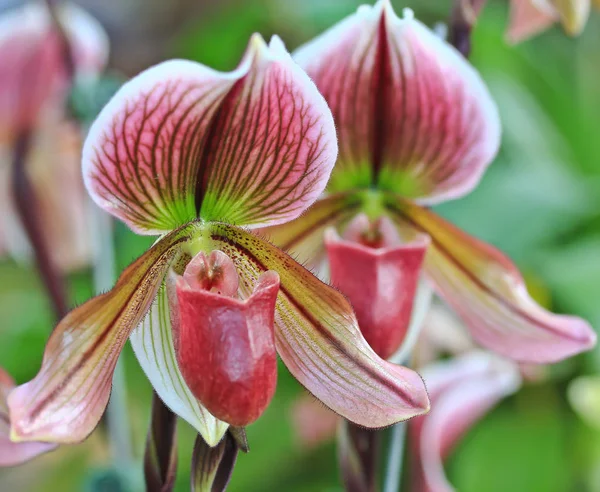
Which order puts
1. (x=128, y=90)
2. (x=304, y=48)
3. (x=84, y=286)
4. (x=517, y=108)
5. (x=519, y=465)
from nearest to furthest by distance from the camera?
(x=128, y=90), (x=304, y=48), (x=519, y=465), (x=84, y=286), (x=517, y=108)

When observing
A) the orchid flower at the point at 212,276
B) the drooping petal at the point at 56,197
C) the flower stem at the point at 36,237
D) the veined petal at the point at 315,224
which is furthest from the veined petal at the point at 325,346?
the drooping petal at the point at 56,197

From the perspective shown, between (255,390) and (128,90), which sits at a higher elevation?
(128,90)

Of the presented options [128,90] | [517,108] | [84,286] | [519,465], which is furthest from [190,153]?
[517,108]

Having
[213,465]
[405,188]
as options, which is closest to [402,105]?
[405,188]

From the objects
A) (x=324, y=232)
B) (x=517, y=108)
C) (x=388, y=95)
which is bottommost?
(x=517, y=108)

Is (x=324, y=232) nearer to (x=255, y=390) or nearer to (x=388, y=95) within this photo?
(x=388, y=95)

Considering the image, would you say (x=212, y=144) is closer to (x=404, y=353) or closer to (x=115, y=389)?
(x=404, y=353)

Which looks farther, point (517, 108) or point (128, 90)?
point (517, 108)
